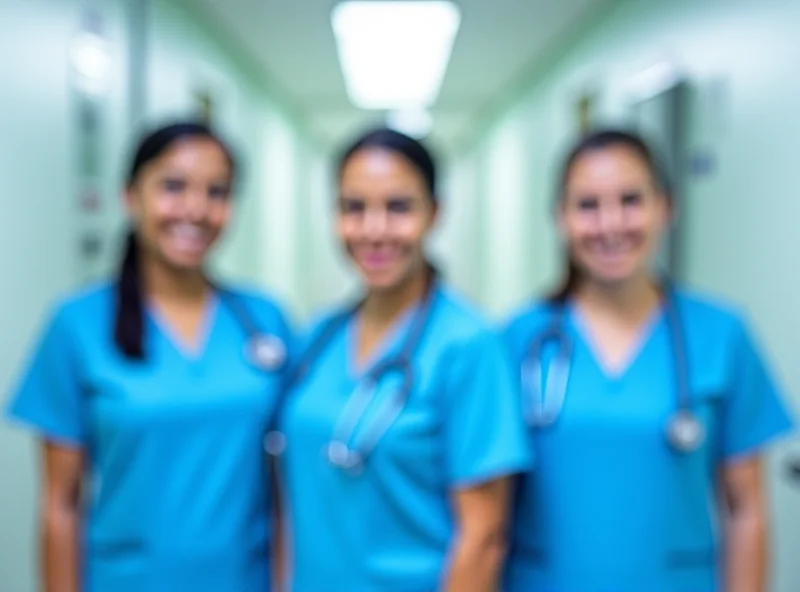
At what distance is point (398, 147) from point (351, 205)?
0.38 feet

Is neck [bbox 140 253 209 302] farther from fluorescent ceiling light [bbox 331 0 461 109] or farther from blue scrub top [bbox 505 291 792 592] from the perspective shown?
fluorescent ceiling light [bbox 331 0 461 109]

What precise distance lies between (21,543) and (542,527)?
4.50ft

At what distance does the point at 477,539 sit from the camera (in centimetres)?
118

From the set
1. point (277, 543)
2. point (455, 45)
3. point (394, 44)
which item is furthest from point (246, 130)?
point (277, 543)

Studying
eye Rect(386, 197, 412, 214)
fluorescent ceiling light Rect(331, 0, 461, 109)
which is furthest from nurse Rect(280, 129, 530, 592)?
fluorescent ceiling light Rect(331, 0, 461, 109)

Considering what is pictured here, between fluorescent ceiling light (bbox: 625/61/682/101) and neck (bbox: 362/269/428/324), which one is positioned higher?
fluorescent ceiling light (bbox: 625/61/682/101)

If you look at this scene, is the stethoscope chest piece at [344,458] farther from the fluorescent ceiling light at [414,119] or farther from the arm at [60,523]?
the fluorescent ceiling light at [414,119]

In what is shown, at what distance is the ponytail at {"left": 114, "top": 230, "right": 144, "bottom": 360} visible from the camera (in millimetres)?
1322

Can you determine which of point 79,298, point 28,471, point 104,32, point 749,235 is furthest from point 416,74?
point 79,298

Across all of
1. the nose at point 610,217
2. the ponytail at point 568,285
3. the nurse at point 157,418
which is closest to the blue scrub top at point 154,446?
the nurse at point 157,418

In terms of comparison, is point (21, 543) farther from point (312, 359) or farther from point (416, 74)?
point (416, 74)

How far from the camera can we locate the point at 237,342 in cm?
142

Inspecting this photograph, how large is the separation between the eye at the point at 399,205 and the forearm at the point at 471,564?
1.64ft

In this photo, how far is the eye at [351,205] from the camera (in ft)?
4.20
